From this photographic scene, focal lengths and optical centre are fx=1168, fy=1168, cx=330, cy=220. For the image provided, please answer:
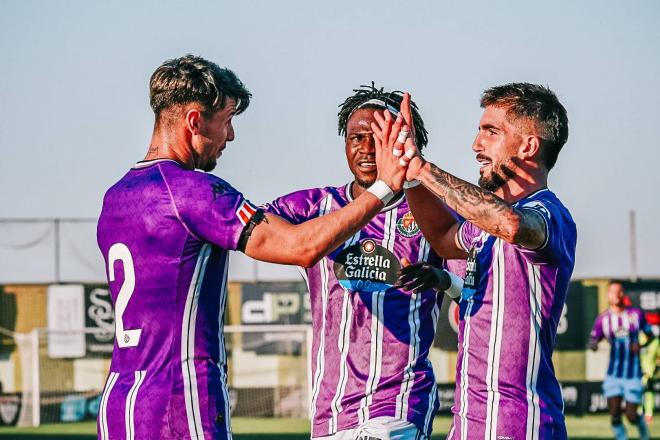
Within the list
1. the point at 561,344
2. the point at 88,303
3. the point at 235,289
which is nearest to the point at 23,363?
the point at 88,303

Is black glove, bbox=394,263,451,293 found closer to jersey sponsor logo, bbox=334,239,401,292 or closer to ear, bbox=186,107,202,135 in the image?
jersey sponsor logo, bbox=334,239,401,292

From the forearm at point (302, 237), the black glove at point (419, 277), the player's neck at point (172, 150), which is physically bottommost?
the black glove at point (419, 277)

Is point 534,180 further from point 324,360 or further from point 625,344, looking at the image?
point 625,344

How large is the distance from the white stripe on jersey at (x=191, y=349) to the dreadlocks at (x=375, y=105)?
88.9 inches

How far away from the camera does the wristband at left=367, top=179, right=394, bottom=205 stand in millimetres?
4734

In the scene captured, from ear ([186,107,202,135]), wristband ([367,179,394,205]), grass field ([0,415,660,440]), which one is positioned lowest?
grass field ([0,415,660,440])

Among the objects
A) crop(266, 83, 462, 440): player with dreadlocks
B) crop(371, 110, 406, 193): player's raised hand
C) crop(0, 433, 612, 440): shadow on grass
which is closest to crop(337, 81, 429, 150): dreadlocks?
crop(266, 83, 462, 440): player with dreadlocks

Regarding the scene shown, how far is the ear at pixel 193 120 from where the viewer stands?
4786 millimetres

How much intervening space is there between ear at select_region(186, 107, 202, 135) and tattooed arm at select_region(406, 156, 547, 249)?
96 cm

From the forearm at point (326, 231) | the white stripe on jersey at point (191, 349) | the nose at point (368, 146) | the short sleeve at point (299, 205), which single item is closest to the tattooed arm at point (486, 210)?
the forearm at point (326, 231)

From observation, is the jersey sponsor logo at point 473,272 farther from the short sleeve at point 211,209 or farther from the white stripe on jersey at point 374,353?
the short sleeve at point 211,209

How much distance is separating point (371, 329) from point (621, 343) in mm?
11777

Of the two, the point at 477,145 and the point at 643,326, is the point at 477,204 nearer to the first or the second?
Result: the point at 477,145

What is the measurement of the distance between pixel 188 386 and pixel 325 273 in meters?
1.90
